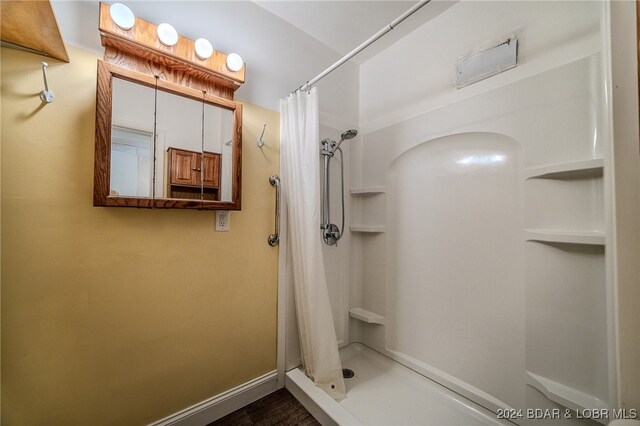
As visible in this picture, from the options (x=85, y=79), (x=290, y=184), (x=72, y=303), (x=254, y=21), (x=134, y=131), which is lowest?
(x=72, y=303)

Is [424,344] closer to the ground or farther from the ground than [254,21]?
closer to the ground

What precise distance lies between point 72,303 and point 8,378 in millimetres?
296

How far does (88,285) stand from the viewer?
Answer: 102cm

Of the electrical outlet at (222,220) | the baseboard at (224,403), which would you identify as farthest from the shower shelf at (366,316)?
the electrical outlet at (222,220)

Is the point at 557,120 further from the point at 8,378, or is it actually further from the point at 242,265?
the point at 8,378

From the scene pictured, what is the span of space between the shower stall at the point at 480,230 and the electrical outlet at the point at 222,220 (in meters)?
0.50

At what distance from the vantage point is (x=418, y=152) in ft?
5.41

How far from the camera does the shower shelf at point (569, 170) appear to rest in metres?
0.97

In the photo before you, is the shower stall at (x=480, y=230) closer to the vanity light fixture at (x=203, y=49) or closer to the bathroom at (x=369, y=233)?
the bathroom at (x=369, y=233)

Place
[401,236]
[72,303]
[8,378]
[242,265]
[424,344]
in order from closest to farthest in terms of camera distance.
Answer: [8,378] → [72,303] → [242,265] → [424,344] → [401,236]

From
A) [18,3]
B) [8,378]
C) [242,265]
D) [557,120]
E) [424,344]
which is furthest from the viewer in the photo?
[424,344]

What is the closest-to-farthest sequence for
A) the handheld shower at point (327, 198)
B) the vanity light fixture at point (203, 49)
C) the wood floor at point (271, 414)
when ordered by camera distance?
the vanity light fixture at point (203, 49), the wood floor at point (271, 414), the handheld shower at point (327, 198)

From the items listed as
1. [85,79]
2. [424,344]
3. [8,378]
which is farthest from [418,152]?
[8,378]

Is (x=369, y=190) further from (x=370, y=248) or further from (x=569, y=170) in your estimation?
(x=569, y=170)
